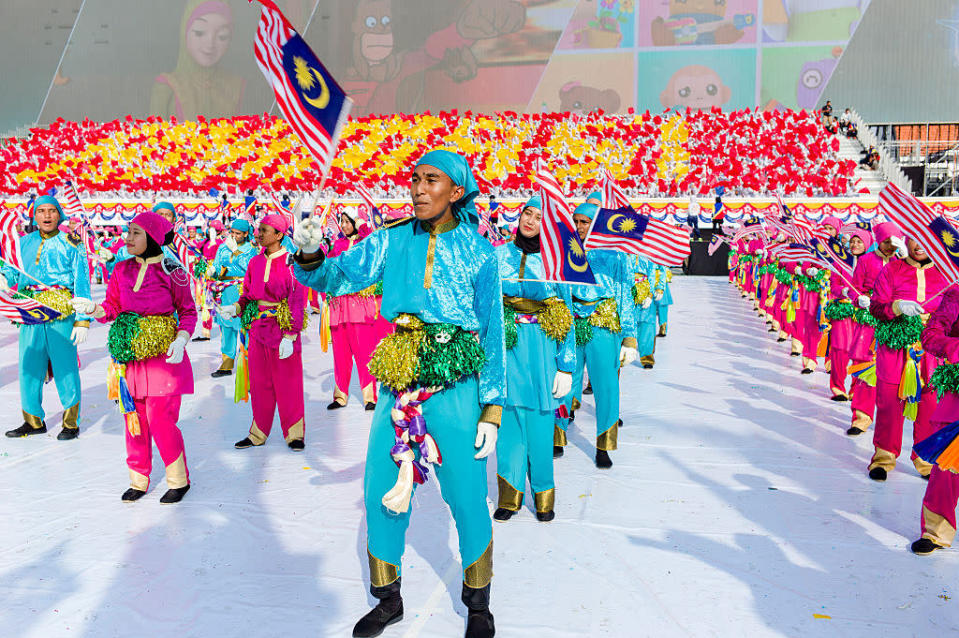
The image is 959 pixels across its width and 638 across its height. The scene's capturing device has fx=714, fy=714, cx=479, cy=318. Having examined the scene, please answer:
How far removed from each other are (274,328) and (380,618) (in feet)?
10.9

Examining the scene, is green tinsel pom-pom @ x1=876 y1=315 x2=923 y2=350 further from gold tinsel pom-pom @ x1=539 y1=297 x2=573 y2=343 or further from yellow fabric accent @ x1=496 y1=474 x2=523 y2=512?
yellow fabric accent @ x1=496 y1=474 x2=523 y2=512

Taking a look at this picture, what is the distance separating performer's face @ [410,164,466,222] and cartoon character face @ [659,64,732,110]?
37.5 meters

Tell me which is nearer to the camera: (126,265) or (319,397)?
(126,265)

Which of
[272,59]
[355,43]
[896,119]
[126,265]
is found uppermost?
[355,43]

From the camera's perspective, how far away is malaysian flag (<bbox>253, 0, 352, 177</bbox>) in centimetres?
310

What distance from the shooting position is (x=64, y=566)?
153 inches

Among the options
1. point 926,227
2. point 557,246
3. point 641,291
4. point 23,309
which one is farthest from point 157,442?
point 641,291

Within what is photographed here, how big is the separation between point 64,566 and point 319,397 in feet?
14.5

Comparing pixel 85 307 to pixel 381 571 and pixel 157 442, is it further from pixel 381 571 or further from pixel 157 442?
pixel 381 571

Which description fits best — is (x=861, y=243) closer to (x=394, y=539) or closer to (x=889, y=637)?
(x=889, y=637)

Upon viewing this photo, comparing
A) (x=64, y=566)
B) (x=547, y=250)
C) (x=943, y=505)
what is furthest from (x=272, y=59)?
(x=943, y=505)

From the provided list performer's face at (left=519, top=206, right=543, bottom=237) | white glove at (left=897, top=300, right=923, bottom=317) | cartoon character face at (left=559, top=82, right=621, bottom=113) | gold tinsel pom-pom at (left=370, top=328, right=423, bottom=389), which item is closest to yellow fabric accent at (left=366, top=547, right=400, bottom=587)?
gold tinsel pom-pom at (left=370, top=328, right=423, bottom=389)

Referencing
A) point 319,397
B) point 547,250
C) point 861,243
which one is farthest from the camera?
point 319,397

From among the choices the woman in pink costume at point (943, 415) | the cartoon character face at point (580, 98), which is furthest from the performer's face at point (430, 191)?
the cartoon character face at point (580, 98)
